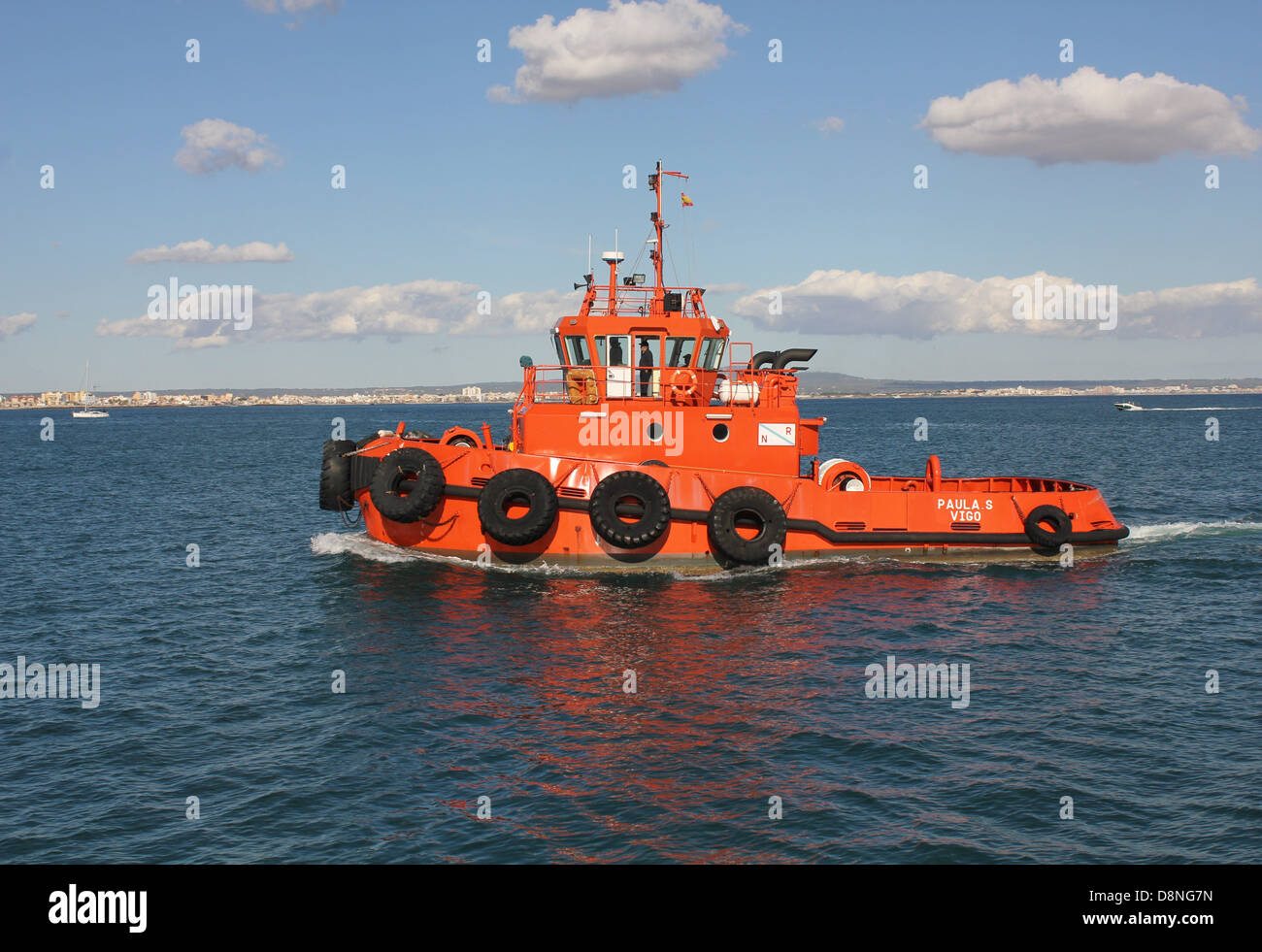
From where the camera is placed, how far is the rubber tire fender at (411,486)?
20.8 m

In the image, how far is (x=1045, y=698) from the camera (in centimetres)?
1398

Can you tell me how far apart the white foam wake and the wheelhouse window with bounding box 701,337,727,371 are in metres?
11.6

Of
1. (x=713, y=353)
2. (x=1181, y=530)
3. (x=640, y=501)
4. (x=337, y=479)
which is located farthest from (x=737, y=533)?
(x=1181, y=530)

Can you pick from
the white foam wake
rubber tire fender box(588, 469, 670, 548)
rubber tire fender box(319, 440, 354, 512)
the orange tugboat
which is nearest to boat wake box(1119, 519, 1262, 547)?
the white foam wake

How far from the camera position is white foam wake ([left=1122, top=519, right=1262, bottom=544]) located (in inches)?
995

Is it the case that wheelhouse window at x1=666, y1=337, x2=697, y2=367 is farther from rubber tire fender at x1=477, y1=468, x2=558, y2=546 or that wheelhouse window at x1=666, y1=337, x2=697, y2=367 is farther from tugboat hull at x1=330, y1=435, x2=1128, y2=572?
rubber tire fender at x1=477, y1=468, x2=558, y2=546

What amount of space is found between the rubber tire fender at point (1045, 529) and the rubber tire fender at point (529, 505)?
1064 centimetres

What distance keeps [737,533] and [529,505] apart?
4.52 m

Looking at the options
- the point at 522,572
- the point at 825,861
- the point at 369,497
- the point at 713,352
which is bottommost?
the point at 825,861

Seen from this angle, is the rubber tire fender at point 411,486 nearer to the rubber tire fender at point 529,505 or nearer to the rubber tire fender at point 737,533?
the rubber tire fender at point 529,505

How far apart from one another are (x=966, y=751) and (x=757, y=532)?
9322mm
